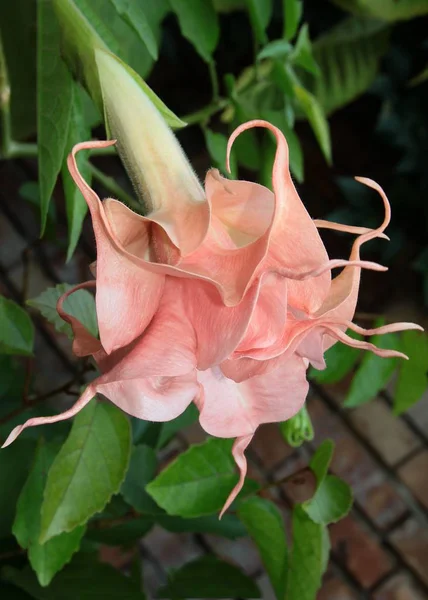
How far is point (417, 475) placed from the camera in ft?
3.35

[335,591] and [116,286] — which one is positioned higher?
[116,286]

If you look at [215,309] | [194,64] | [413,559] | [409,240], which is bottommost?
[413,559]

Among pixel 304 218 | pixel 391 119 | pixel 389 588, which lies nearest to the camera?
pixel 304 218

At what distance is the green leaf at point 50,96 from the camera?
264 millimetres

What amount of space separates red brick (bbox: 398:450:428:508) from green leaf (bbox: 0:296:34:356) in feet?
2.61

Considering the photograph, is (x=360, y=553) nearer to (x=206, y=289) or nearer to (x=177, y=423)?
(x=177, y=423)

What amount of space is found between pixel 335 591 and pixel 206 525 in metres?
0.56

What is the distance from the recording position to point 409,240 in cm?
123

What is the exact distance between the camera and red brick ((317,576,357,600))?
3.03 ft

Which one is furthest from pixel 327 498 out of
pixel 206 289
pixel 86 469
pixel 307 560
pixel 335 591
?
pixel 335 591

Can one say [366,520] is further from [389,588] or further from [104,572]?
[104,572]

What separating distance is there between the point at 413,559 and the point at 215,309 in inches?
35.8

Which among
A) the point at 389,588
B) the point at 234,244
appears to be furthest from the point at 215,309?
the point at 389,588

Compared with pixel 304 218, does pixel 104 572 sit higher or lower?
lower
